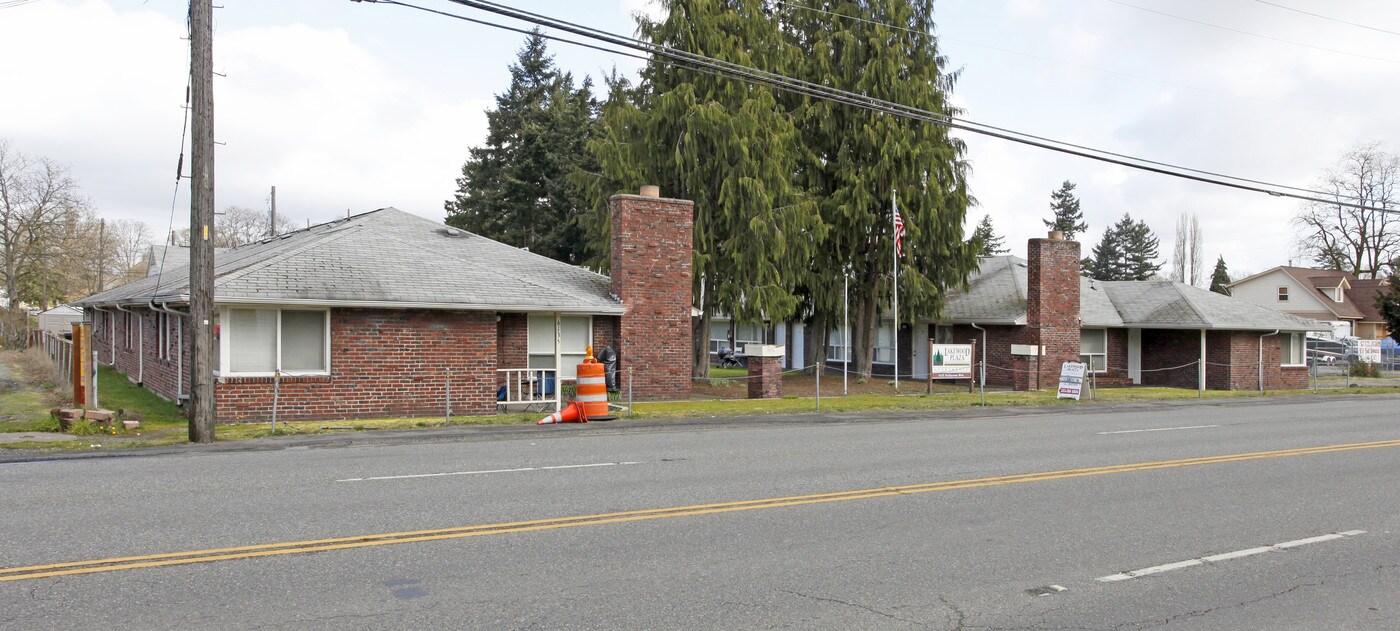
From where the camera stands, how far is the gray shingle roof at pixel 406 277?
17859mm

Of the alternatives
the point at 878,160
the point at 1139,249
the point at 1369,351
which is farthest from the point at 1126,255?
A: the point at 878,160

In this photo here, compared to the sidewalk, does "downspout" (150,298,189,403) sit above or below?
above

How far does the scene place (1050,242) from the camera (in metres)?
29.7

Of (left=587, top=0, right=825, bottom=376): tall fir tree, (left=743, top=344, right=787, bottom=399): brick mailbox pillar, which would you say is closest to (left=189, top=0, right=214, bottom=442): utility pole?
(left=743, top=344, right=787, bottom=399): brick mailbox pillar

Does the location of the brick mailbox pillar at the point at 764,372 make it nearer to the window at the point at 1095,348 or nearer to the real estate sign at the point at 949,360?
the real estate sign at the point at 949,360

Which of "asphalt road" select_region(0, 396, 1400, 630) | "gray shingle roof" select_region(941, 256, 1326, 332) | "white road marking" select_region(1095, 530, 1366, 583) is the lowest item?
"white road marking" select_region(1095, 530, 1366, 583)

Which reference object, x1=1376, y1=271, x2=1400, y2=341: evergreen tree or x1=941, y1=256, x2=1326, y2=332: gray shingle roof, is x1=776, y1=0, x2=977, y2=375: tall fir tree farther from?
x1=1376, y1=271, x2=1400, y2=341: evergreen tree

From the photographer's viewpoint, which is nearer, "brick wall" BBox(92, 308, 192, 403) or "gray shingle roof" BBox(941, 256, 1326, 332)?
"brick wall" BBox(92, 308, 192, 403)

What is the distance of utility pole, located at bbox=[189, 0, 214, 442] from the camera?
14141 millimetres

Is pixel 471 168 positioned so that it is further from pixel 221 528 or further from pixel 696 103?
pixel 221 528

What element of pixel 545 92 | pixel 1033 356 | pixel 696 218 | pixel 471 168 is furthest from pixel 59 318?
pixel 1033 356

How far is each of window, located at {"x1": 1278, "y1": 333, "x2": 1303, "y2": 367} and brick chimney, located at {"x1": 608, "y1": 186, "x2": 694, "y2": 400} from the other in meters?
23.7

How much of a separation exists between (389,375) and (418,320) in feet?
3.89

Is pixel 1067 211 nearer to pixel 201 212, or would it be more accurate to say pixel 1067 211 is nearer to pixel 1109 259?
pixel 1109 259
